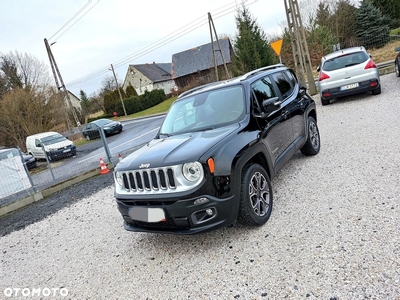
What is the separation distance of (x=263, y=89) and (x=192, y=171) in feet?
7.01

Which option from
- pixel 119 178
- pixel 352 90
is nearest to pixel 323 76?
pixel 352 90

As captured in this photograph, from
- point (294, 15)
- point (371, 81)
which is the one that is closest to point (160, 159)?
point (371, 81)

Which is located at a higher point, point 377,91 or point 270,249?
point 377,91

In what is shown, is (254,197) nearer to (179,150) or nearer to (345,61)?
(179,150)

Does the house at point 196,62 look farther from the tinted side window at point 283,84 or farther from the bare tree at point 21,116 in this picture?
the tinted side window at point 283,84

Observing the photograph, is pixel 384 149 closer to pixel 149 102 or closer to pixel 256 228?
pixel 256 228

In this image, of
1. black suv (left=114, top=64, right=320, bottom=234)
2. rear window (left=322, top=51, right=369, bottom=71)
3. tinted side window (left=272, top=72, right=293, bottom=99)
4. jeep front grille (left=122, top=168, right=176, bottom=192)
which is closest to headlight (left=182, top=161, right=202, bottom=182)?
black suv (left=114, top=64, right=320, bottom=234)

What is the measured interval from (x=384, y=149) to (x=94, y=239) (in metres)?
5.02

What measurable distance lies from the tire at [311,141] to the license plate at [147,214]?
346 centimetres

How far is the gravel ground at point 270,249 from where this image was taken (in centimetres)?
247

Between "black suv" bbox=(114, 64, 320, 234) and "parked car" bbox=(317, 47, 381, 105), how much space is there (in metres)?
5.85

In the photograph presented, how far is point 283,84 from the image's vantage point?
5027 millimetres

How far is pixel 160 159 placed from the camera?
309 cm

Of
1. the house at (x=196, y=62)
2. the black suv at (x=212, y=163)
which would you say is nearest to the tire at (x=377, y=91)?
the black suv at (x=212, y=163)
